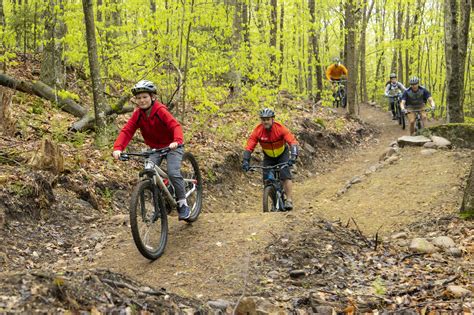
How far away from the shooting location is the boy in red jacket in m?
6.41

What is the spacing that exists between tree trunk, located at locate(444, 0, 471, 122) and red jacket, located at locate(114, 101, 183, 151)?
9781 mm

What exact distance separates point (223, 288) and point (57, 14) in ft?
29.6

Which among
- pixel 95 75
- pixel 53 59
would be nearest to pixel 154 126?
pixel 95 75

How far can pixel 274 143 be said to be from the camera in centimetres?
908

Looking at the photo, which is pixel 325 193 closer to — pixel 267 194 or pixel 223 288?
pixel 267 194

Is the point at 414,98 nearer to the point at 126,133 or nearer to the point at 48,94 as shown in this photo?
the point at 48,94

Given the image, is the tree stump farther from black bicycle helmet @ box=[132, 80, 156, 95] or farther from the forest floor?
black bicycle helmet @ box=[132, 80, 156, 95]

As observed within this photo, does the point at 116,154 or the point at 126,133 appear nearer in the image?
the point at 116,154

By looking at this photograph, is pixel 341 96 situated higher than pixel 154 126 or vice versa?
pixel 154 126

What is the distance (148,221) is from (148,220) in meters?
0.01

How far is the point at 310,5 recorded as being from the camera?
22828mm

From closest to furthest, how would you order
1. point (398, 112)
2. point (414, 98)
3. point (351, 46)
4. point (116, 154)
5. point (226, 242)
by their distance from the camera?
point (116, 154) < point (226, 242) < point (414, 98) < point (351, 46) < point (398, 112)

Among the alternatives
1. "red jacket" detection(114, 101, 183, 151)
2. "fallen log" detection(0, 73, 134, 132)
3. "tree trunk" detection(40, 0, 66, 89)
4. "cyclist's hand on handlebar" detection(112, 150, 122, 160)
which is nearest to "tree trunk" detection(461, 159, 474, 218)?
"red jacket" detection(114, 101, 183, 151)

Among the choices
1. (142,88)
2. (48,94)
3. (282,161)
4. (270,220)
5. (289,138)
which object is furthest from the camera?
(48,94)
